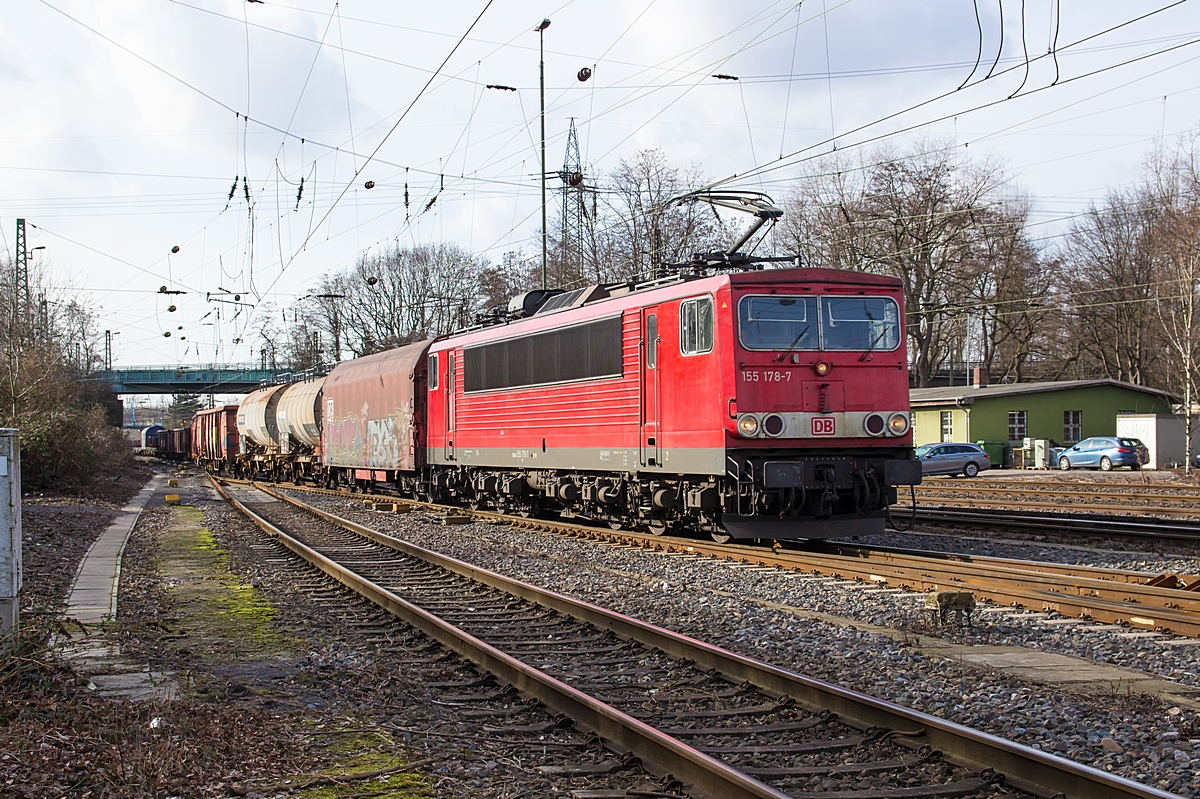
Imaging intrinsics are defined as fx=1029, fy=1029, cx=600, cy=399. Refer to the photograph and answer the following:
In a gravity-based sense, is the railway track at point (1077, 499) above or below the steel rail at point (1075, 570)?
below

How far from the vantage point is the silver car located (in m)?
37.0

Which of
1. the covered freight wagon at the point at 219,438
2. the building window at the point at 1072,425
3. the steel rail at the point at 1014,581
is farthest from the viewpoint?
the covered freight wagon at the point at 219,438

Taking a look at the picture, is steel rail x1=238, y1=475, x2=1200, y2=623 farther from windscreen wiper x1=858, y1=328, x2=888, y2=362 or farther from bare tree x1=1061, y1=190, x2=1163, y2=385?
bare tree x1=1061, y1=190, x2=1163, y2=385

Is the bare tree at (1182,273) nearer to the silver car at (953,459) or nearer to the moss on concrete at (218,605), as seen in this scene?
the silver car at (953,459)

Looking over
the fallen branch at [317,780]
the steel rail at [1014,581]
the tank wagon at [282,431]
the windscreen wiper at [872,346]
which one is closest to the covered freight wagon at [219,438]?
the tank wagon at [282,431]

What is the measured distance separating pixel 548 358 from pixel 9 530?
1081 cm

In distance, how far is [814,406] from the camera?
513 inches

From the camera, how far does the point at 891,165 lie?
48.6 meters

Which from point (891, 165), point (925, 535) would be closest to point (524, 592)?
point (925, 535)

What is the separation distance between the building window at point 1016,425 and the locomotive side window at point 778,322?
35.0m

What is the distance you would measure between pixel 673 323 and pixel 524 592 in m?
4.91

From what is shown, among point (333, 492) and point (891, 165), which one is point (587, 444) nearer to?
point (333, 492)

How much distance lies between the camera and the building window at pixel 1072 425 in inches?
1813

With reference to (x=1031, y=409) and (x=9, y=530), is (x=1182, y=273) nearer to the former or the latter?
(x=1031, y=409)
